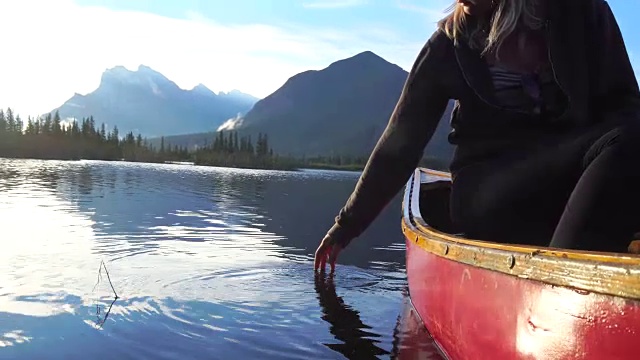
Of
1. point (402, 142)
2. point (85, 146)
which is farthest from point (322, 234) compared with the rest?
point (85, 146)

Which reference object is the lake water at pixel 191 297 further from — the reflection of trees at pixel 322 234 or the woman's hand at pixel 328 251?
the woman's hand at pixel 328 251

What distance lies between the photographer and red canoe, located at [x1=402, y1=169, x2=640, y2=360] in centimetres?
193

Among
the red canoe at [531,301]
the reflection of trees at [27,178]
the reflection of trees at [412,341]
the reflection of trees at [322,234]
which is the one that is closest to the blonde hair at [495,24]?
the red canoe at [531,301]

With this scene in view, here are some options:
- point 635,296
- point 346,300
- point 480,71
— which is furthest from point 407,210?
point 635,296

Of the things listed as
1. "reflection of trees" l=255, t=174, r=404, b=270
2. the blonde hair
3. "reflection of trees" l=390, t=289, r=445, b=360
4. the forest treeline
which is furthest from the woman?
the forest treeline

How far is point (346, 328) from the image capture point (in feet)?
19.9

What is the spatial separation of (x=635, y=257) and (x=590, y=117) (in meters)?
1.87

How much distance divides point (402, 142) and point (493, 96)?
1.06m

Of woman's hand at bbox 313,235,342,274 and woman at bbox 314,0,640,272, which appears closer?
woman at bbox 314,0,640,272

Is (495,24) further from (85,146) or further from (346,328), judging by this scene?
(85,146)

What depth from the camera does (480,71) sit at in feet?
12.5

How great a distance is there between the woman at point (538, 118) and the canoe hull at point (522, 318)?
0.35 meters

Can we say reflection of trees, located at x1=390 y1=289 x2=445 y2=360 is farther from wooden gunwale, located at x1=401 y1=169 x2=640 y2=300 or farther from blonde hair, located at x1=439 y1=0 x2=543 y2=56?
blonde hair, located at x1=439 y1=0 x2=543 y2=56

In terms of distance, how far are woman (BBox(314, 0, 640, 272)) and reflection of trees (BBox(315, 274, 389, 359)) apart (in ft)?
6.20
